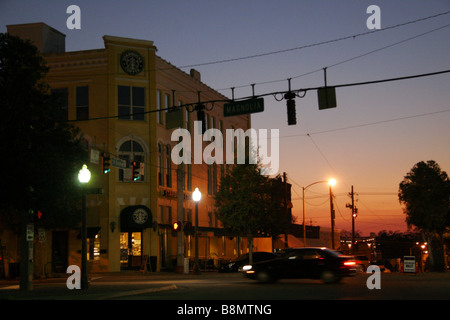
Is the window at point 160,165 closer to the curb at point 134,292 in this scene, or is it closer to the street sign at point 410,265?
the street sign at point 410,265

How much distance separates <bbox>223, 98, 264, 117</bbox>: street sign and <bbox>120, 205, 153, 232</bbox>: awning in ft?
68.9

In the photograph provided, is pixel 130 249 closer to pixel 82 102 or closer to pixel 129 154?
pixel 129 154

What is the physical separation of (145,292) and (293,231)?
57.7 m

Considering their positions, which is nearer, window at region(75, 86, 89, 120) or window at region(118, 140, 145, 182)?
window at region(118, 140, 145, 182)

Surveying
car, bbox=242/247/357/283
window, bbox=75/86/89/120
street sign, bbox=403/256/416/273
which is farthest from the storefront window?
street sign, bbox=403/256/416/273

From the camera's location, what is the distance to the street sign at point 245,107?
71.8ft

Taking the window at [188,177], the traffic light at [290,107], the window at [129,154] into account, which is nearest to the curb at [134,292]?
the traffic light at [290,107]

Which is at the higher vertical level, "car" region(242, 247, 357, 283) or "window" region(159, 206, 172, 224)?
"window" region(159, 206, 172, 224)

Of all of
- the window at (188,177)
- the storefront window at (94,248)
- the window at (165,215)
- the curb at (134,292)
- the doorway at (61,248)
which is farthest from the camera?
the window at (188,177)

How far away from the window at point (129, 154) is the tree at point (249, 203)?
650cm

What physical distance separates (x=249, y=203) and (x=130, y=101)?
11.3 m

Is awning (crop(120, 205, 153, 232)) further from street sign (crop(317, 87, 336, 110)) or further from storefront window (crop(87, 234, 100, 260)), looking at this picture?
street sign (crop(317, 87, 336, 110))

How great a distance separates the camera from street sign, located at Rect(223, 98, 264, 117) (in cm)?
2189
